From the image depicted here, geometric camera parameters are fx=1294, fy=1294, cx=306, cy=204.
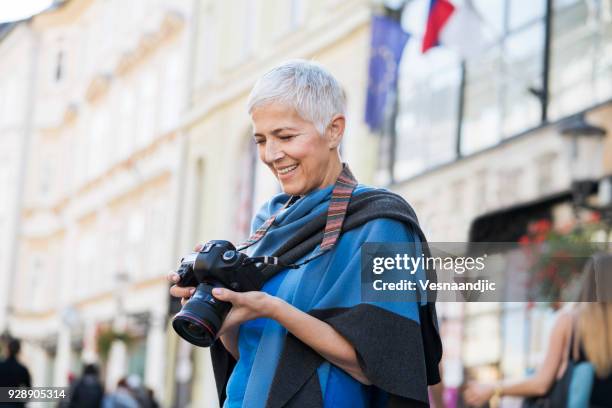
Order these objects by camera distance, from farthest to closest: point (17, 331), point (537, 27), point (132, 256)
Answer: point (17, 331) < point (132, 256) < point (537, 27)

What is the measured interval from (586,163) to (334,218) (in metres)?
7.60

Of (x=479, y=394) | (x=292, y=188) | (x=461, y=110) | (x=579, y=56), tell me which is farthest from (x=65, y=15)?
(x=292, y=188)

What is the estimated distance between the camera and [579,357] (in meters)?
4.88

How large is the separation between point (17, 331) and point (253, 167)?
17.2 metres

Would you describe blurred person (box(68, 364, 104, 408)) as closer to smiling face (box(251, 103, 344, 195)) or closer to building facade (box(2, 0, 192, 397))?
building facade (box(2, 0, 192, 397))

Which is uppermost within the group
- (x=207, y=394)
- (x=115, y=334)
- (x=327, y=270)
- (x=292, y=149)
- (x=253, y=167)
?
(x=253, y=167)

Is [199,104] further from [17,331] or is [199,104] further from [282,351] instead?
[282,351]

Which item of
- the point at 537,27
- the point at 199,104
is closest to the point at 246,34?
the point at 199,104

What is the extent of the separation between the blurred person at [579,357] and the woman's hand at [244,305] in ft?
7.09

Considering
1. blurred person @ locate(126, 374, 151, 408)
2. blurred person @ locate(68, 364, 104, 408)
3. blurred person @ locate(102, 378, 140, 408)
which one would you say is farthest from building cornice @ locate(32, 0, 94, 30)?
blurred person @ locate(68, 364, 104, 408)

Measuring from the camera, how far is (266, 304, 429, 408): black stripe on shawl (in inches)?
97.8

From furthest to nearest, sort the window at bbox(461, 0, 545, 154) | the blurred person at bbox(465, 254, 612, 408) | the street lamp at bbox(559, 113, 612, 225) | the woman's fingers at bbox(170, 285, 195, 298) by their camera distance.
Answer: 1. the window at bbox(461, 0, 545, 154)
2. the street lamp at bbox(559, 113, 612, 225)
3. the blurred person at bbox(465, 254, 612, 408)
4. the woman's fingers at bbox(170, 285, 195, 298)

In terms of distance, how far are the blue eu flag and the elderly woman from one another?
14395mm

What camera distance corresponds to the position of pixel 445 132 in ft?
51.2
